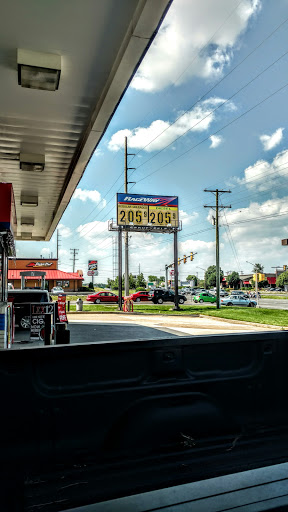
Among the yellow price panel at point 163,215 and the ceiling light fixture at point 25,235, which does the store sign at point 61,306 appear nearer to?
the ceiling light fixture at point 25,235

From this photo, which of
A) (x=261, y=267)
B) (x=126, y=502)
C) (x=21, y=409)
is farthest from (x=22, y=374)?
(x=261, y=267)

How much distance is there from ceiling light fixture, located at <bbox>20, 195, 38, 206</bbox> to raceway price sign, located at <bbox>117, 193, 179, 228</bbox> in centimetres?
1869

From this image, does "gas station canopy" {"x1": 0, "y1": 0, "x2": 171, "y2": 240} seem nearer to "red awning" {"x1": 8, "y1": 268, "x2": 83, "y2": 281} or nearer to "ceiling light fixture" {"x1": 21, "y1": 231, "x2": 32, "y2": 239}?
"ceiling light fixture" {"x1": 21, "y1": 231, "x2": 32, "y2": 239}

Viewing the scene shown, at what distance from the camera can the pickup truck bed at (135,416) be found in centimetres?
196

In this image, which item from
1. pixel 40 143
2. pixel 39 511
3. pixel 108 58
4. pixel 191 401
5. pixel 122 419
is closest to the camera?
pixel 39 511

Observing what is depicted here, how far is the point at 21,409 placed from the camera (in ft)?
6.62

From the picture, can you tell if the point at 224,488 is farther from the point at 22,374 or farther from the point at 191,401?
the point at 22,374

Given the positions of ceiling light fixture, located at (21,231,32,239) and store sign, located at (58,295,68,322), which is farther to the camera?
ceiling light fixture, located at (21,231,32,239)

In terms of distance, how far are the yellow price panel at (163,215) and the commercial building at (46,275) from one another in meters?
24.5

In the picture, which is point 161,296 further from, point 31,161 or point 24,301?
point 31,161

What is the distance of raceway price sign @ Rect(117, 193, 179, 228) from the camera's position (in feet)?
101

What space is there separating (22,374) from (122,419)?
653mm

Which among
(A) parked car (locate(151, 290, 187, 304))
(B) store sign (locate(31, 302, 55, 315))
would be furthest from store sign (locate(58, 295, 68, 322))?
(A) parked car (locate(151, 290, 187, 304))

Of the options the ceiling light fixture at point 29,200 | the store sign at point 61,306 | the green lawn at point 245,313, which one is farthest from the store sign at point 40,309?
the green lawn at point 245,313
